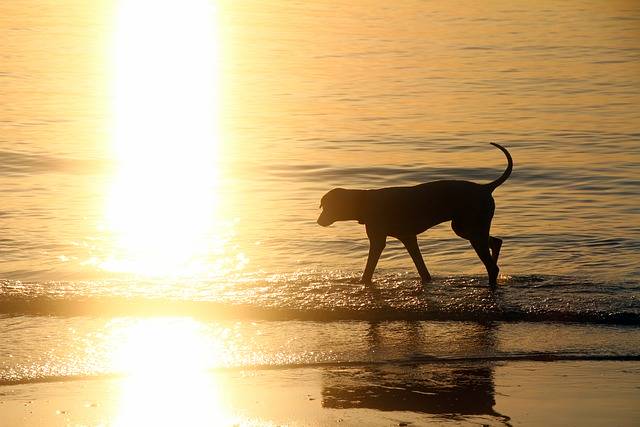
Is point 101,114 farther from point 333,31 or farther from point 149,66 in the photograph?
point 333,31

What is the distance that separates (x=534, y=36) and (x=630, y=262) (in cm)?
2608

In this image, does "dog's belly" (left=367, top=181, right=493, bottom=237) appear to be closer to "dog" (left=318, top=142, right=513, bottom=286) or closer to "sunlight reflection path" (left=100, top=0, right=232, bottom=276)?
"dog" (left=318, top=142, right=513, bottom=286)

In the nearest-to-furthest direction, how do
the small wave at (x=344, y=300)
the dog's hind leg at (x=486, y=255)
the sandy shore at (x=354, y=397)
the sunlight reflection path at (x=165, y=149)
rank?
the sandy shore at (x=354, y=397), the small wave at (x=344, y=300), the dog's hind leg at (x=486, y=255), the sunlight reflection path at (x=165, y=149)

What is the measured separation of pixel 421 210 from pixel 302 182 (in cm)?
790

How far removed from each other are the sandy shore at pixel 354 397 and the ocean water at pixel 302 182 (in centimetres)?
32

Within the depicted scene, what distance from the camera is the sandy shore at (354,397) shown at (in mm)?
7934

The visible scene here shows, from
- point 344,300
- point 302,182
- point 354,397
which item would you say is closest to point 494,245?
point 344,300

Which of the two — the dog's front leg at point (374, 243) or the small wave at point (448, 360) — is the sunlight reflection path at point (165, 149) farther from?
the small wave at point (448, 360)

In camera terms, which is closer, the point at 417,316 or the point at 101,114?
the point at 417,316

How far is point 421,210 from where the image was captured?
472 inches

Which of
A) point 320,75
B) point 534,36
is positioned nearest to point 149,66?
point 320,75

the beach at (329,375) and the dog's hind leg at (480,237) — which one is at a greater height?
the dog's hind leg at (480,237)

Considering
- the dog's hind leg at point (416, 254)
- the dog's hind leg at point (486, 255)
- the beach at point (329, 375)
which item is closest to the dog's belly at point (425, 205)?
the dog's hind leg at point (416, 254)

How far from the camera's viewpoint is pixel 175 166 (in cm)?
2159
